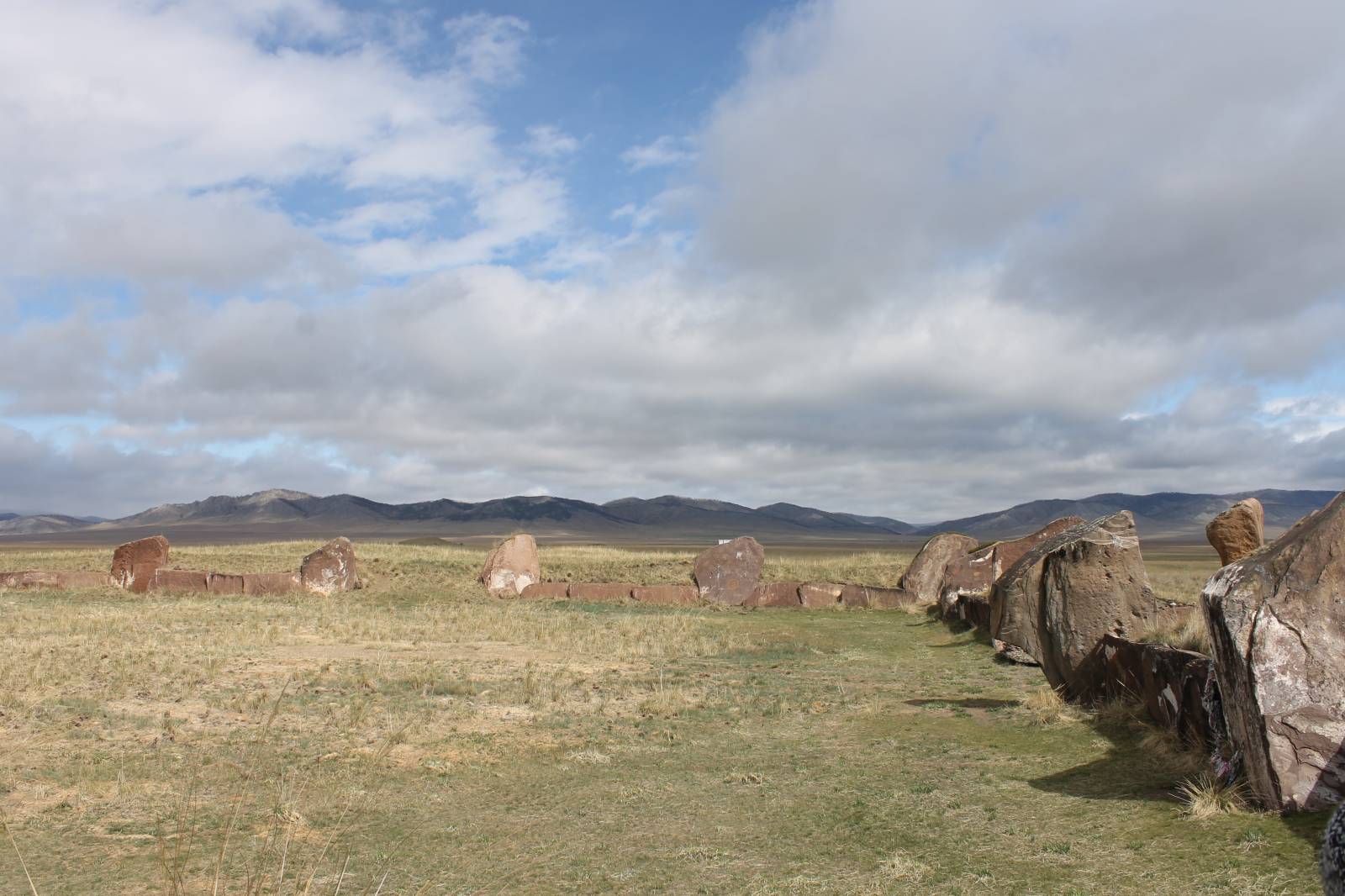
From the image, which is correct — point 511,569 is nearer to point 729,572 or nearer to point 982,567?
point 729,572

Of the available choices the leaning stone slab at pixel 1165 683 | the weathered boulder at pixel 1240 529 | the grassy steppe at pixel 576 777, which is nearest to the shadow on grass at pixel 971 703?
the grassy steppe at pixel 576 777

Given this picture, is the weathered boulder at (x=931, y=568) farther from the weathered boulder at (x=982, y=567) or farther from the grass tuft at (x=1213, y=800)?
the grass tuft at (x=1213, y=800)

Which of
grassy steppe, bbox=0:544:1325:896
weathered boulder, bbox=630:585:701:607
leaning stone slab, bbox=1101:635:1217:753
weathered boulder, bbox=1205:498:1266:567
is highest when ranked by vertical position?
weathered boulder, bbox=1205:498:1266:567

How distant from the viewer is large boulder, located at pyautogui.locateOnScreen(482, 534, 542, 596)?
94.4 ft

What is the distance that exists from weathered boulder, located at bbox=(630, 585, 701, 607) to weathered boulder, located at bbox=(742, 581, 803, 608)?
1.59 meters

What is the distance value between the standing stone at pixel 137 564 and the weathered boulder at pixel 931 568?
20.3 meters

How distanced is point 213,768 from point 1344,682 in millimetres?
8908

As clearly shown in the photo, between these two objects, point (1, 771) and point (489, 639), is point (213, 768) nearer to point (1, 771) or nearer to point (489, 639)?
point (1, 771)

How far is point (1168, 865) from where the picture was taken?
5836 millimetres

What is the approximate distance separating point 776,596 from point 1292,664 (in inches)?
798

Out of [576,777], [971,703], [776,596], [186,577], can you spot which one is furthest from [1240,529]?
[186,577]

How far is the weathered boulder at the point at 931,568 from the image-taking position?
26.7 m

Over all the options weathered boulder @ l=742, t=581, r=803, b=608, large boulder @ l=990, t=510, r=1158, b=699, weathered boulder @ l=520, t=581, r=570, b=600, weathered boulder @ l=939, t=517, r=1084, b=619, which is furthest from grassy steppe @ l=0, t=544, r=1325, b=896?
weathered boulder @ l=520, t=581, r=570, b=600

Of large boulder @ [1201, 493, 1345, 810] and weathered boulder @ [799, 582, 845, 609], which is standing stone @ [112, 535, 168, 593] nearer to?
weathered boulder @ [799, 582, 845, 609]
